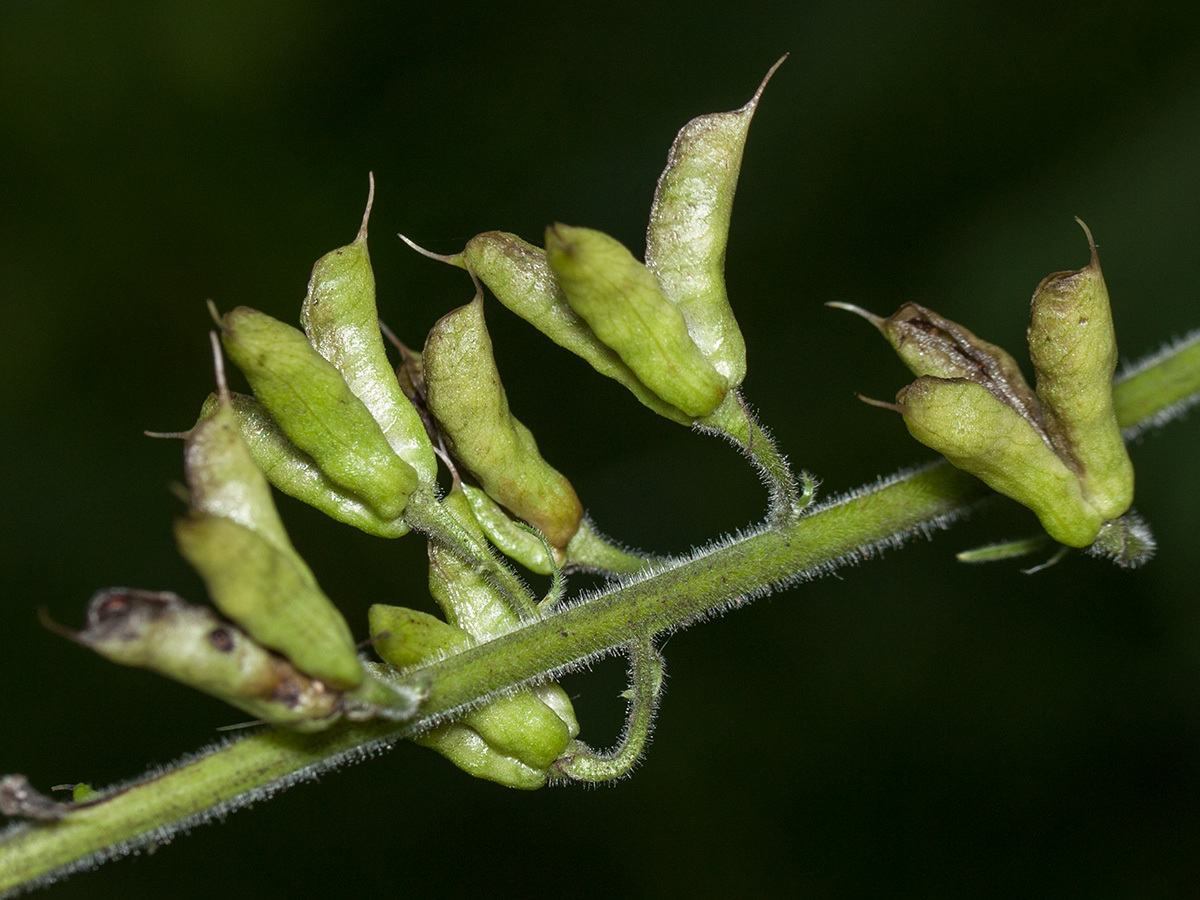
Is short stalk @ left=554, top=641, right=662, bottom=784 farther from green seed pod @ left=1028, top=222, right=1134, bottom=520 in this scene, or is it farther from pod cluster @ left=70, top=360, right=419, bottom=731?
green seed pod @ left=1028, top=222, right=1134, bottom=520

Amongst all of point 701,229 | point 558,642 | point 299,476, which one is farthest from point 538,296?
point 558,642

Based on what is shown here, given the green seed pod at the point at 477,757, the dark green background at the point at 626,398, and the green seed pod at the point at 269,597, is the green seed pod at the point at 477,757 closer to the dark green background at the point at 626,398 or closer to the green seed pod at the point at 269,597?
the green seed pod at the point at 269,597

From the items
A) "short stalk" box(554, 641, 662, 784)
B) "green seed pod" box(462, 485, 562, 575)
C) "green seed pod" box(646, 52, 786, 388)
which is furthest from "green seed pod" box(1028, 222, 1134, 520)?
"green seed pod" box(462, 485, 562, 575)

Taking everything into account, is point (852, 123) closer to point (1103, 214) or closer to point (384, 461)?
point (1103, 214)

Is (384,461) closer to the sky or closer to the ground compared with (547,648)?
closer to the sky

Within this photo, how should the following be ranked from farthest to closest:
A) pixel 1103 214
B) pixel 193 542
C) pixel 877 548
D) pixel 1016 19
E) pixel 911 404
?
pixel 1016 19
pixel 1103 214
pixel 877 548
pixel 911 404
pixel 193 542

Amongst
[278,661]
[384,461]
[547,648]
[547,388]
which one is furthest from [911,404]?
[547,388]

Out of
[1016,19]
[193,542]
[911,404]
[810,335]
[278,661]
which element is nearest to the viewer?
[193,542]
